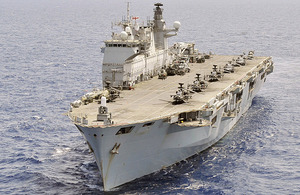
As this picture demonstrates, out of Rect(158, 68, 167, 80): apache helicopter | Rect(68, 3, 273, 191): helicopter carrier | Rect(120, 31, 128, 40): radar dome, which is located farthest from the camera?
Rect(158, 68, 167, 80): apache helicopter

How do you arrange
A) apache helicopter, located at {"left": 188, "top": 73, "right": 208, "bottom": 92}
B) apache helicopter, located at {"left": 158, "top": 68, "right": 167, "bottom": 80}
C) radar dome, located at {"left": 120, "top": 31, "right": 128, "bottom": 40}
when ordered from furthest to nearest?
apache helicopter, located at {"left": 158, "top": 68, "right": 167, "bottom": 80} < radar dome, located at {"left": 120, "top": 31, "right": 128, "bottom": 40} < apache helicopter, located at {"left": 188, "top": 73, "right": 208, "bottom": 92}

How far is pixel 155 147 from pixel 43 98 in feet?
76.5

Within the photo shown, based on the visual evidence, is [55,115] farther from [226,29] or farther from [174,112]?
[226,29]

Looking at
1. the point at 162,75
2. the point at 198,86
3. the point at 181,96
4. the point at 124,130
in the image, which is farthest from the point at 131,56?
the point at 124,130

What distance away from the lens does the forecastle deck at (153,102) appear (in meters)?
33.7

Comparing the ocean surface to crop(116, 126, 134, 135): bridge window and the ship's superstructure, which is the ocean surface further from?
the ship's superstructure

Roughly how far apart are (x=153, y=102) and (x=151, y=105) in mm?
1064

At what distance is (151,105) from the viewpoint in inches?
1483

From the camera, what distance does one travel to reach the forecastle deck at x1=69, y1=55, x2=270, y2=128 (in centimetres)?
3371

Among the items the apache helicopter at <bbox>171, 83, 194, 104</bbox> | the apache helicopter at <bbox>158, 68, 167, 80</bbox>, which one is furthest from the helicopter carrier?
the apache helicopter at <bbox>158, 68, 167, 80</bbox>

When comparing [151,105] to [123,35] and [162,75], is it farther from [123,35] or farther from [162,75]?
[162,75]

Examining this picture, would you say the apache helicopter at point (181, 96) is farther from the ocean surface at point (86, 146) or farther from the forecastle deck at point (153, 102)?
the ocean surface at point (86, 146)

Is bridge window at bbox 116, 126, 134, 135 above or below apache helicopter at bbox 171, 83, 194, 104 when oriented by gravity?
below

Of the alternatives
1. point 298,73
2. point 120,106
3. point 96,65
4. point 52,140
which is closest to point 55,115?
point 52,140
